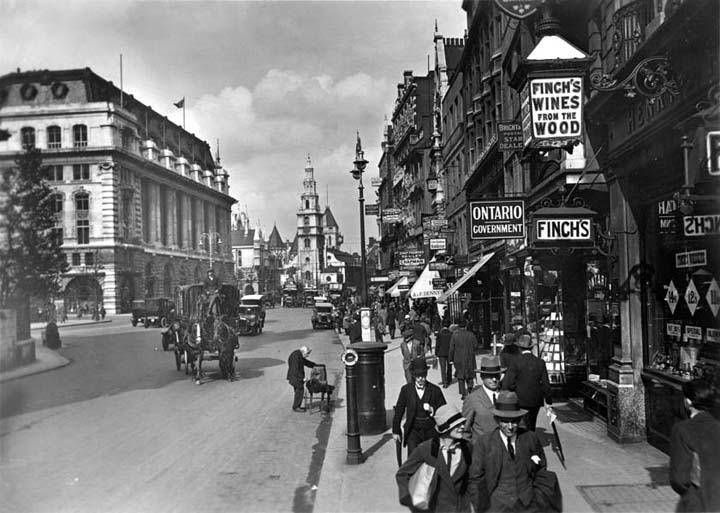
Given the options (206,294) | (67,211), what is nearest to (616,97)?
(67,211)

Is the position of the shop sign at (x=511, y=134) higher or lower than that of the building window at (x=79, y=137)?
higher

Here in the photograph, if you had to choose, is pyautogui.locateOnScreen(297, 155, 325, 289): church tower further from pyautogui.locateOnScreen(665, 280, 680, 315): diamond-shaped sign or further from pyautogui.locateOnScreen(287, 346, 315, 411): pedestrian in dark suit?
pyautogui.locateOnScreen(665, 280, 680, 315): diamond-shaped sign

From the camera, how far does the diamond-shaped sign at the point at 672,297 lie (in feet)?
29.2

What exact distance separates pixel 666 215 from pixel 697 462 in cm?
529

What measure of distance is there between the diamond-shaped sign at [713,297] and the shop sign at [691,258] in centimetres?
35

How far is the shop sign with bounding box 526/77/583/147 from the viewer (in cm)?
900

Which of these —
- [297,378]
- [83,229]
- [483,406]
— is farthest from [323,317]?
[483,406]

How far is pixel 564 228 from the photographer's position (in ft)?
33.7

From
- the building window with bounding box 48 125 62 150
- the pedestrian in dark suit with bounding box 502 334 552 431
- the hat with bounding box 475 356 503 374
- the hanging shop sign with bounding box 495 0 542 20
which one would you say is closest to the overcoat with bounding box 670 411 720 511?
the hat with bounding box 475 356 503 374

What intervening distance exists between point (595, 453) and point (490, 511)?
15.0 ft

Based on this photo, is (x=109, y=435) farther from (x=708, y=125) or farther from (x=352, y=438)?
(x=708, y=125)

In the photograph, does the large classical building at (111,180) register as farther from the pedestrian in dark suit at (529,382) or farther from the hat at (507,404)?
the pedestrian in dark suit at (529,382)

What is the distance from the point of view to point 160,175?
23734 mm

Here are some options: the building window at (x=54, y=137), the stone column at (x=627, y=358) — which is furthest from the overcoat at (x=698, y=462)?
the building window at (x=54, y=137)
